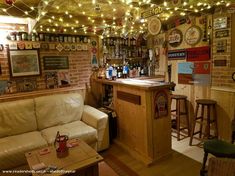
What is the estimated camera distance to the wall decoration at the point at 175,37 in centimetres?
386

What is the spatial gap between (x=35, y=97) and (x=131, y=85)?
167 cm

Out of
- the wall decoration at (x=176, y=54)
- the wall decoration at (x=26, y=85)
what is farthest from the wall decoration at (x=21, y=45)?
the wall decoration at (x=176, y=54)

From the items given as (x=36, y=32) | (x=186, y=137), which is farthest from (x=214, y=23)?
(x=36, y=32)

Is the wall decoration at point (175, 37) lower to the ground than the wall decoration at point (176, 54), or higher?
higher

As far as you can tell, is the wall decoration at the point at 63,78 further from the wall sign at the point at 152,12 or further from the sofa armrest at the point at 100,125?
the wall sign at the point at 152,12

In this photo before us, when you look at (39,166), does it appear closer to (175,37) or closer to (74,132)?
(74,132)

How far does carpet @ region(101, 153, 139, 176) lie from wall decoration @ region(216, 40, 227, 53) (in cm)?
235

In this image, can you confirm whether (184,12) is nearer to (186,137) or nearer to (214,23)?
(214,23)

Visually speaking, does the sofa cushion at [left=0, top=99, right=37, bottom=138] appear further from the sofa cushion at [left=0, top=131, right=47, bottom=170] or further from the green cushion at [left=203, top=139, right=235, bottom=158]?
the green cushion at [left=203, top=139, right=235, bottom=158]

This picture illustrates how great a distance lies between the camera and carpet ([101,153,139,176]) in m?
2.52

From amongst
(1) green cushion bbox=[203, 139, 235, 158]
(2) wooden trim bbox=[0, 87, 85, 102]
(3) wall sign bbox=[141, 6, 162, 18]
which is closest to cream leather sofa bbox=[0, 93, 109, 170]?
(2) wooden trim bbox=[0, 87, 85, 102]

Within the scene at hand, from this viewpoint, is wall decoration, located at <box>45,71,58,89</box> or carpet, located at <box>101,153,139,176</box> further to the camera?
wall decoration, located at <box>45,71,58,89</box>

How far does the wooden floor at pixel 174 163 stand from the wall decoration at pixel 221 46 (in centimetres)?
163

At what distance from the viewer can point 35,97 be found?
329 cm
